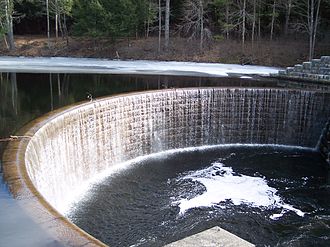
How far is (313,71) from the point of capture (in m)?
17.5

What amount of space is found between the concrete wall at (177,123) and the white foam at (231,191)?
225 centimetres

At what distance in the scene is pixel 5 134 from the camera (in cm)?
Result: 1045

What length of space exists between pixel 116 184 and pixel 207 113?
4870 mm

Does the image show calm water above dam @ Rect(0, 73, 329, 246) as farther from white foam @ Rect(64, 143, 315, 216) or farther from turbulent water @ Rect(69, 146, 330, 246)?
white foam @ Rect(64, 143, 315, 216)

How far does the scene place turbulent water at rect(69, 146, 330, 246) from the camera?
8406mm

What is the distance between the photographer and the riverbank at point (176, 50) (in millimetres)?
24812

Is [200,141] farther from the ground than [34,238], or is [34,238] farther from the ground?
[34,238]

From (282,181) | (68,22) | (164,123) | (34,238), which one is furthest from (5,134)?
(68,22)

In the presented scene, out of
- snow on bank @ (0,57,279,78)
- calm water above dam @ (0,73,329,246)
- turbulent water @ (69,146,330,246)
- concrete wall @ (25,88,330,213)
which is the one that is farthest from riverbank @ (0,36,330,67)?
turbulent water @ (69,146,330,246)

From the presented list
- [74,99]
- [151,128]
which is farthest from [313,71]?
[74,99]

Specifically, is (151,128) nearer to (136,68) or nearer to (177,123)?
(177,123)

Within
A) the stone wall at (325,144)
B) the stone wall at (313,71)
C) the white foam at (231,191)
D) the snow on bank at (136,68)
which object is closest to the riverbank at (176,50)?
the snow on bank at (136,68)

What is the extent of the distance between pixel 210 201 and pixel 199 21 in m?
20.2

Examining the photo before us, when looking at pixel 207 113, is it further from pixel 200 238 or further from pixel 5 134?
pixel 200 238
